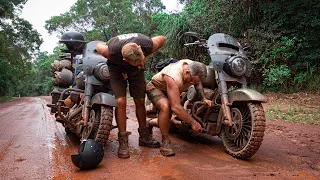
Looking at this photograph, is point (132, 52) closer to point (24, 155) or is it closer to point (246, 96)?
point (246, 96)

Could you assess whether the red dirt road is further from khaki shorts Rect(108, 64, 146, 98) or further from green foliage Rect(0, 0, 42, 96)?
green foliage Rect(0, 0, 42, 96)

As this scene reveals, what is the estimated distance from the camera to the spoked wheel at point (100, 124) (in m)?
3.33

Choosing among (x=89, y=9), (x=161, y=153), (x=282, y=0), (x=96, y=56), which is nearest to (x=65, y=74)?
(x=96, y=56)

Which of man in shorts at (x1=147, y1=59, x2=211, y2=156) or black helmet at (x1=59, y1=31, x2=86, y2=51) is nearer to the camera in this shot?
man in shorts at (x1=147, y1=59, x2=211, y2=156)

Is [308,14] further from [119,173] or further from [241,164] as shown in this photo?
[119,173]

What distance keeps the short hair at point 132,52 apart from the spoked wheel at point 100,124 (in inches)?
30.9

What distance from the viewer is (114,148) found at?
3.84 metres

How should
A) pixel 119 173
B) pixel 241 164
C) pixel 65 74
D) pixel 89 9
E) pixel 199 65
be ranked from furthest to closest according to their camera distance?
pixel 89 9 → pixel 65 74 → pixel 199 65 → pixel 241 164 → pixel 119 173

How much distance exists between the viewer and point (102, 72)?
3.77 meters

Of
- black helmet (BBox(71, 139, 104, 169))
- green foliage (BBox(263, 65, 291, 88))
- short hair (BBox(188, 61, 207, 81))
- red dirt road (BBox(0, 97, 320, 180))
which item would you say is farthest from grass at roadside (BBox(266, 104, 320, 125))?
black helmet (BBox(71, 139, 104, 169))

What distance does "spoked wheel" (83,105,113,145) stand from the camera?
3328 millimetres

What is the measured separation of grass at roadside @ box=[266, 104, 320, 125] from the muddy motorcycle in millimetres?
4229

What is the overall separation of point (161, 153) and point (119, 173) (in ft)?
2.68

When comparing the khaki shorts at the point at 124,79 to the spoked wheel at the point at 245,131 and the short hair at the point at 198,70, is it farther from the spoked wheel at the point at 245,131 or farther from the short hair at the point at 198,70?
the spoked wheel at the point at 245,131
